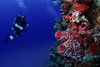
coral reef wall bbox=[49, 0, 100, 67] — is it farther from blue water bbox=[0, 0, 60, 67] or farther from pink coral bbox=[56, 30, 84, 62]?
blue water bbox=[0, 0, 60, 67]

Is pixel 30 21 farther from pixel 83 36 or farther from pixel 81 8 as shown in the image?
pixel 83 36

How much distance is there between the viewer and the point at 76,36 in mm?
2309

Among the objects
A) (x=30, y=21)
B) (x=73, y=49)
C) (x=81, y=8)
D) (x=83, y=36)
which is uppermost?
(x=30, y=21)

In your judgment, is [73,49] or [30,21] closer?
[73,49]

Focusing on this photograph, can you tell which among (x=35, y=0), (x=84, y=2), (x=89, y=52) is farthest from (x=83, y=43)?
(x=35, y=0)

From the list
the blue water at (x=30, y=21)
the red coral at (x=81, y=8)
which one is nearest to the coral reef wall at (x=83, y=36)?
the red coral at (x=81, y=8)

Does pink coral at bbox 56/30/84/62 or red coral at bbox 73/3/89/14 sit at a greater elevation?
red coral at bbox 73/3/89/14

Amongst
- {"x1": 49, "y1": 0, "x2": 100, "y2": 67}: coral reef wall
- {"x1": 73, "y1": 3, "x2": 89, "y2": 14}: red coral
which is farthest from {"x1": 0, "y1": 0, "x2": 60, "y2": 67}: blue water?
{"x1": 73, "y1": 3, "x2": 89, "y2": 14}: red coral

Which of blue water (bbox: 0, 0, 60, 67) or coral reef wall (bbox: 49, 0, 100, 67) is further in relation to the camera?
blue water (bbox: 0, 0, 60, 67)

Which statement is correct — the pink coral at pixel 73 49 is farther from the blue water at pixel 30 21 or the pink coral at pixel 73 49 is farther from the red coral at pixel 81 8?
the blue water at pixel 30 21

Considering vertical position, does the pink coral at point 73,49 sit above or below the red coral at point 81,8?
below

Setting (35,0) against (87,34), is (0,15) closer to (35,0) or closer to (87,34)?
(35,0)

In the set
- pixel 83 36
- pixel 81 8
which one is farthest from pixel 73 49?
pixel 81 8

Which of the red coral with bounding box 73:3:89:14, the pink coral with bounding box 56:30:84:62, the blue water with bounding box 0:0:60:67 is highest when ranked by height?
the blue water with bounding box 0:0:60:67
